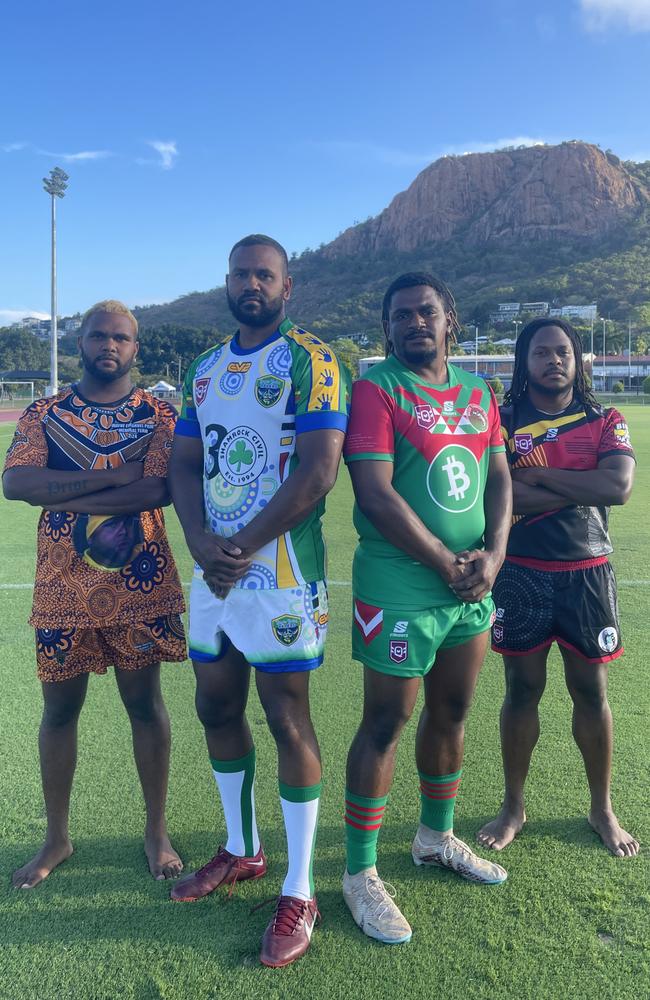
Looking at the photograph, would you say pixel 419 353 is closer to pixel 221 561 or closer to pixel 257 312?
pixel 257 312

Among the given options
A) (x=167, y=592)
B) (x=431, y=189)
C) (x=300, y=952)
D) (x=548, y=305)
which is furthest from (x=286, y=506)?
(x=431, y=189)

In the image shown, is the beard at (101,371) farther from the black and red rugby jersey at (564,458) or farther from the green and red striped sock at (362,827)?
the green and red striped sock at (362,827)

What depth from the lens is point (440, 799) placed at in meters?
2.70

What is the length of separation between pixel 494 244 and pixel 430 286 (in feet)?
491

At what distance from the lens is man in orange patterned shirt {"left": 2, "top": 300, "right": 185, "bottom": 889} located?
8.64 ft

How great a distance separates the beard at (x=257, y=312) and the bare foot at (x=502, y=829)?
218 centimetres

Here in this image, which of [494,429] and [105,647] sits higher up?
[494,429]

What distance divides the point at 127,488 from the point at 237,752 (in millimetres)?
1058

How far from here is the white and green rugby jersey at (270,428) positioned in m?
2.34

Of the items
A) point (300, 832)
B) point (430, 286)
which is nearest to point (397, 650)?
point (300, 832)

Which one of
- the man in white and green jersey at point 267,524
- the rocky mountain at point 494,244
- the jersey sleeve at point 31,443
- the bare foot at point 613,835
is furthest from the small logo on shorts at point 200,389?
the rocky mountain at point 494,244

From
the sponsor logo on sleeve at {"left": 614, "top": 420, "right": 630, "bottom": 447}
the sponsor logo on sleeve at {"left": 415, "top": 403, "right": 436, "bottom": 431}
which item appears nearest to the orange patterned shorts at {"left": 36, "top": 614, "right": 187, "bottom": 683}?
the sponsor logo on sleeve at {"left": 415, "top": 403, "right": 436, "bottom": 431}

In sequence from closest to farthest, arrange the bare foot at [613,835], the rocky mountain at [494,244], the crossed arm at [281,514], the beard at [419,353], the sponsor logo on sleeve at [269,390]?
the crossed arm at [281,514] < the sponsor logo on sleeve at [269,390] < the beard at [419,353] < the bare foot at [613,835] < the rocky mountain at [494,244]

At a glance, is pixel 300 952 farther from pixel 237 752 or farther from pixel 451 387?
pixel 451 387
